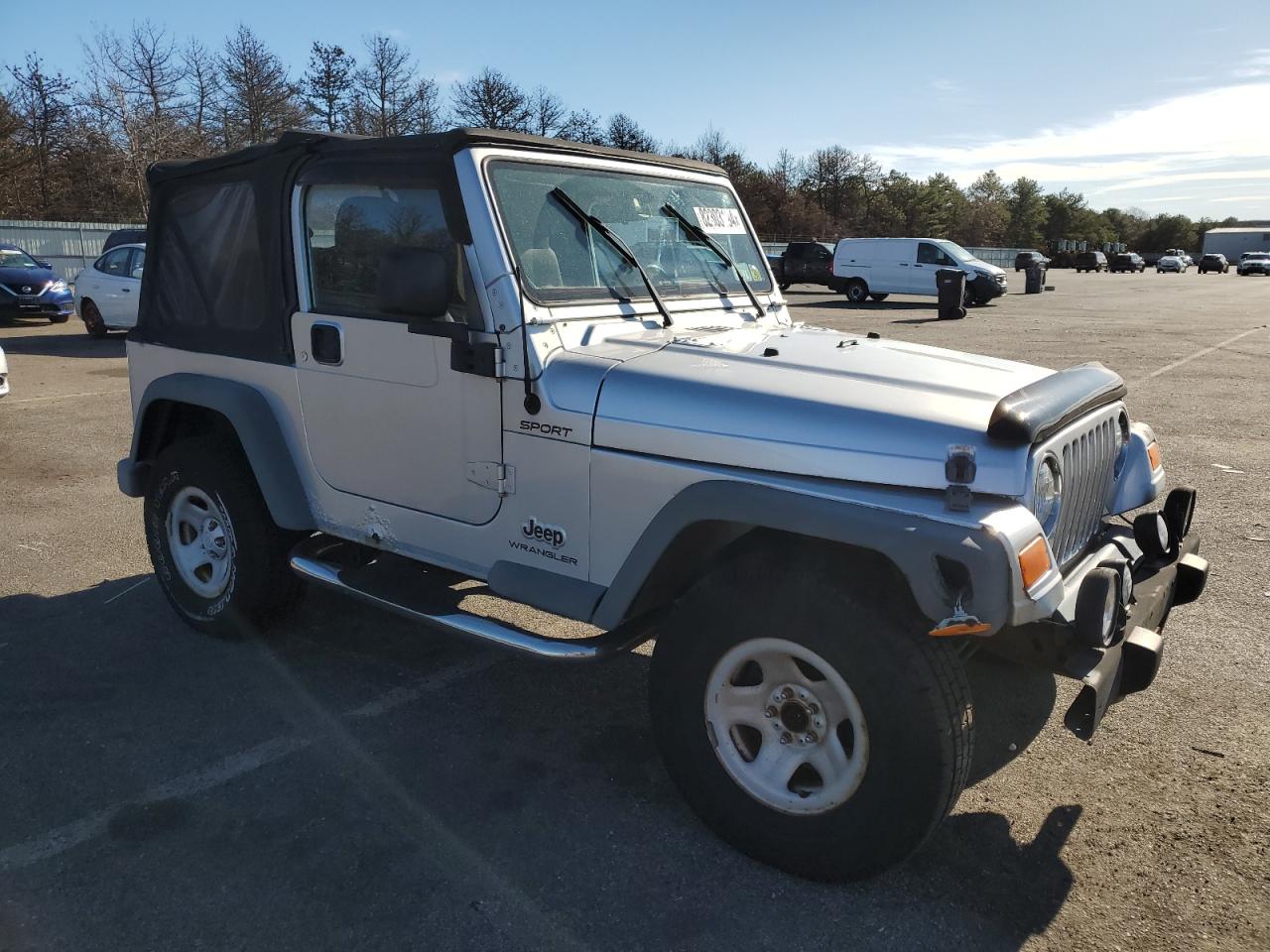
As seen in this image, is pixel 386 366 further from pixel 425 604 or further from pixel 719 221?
pixel 719 221

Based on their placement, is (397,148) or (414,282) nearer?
(414,282)

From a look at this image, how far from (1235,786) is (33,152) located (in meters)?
45.6

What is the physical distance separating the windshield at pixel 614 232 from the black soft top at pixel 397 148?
9 centimetres

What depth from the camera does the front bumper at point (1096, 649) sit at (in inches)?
99.7

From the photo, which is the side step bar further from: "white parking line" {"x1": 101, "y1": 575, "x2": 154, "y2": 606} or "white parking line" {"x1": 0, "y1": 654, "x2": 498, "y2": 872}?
"white parking line" {"x1": 101, "y1": 575, "x2": 154, "y2": 606}

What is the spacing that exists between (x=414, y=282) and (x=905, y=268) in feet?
81.6

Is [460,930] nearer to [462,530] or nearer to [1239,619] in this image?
[462,530]

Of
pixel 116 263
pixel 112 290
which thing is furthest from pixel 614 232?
pixel 116 263

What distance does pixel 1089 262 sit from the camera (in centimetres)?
6662

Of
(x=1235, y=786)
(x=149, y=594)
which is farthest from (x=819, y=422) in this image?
(x=149, y=594)

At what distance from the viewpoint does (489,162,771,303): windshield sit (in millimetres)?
3260

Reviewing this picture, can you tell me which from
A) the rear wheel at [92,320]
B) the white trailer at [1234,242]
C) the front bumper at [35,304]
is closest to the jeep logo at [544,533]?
the rear wheel at [92,320]

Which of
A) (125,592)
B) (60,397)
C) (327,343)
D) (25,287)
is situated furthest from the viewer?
(25,287)

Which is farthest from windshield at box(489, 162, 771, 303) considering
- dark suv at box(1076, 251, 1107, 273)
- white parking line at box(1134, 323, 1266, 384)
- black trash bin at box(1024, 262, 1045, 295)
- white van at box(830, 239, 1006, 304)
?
dark suv at box(1076, 251, 1107, 273)
